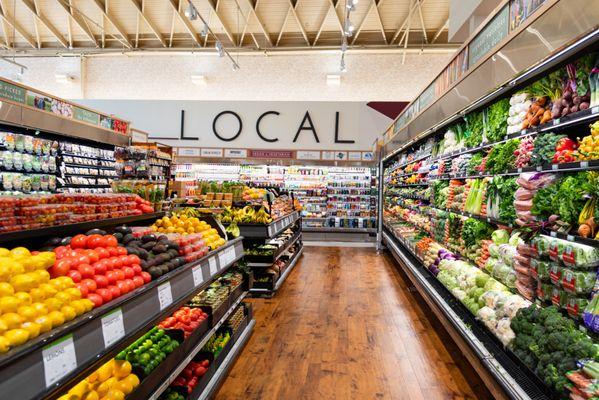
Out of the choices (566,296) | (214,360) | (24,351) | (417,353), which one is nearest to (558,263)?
(566,296)

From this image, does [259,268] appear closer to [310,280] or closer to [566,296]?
[310,280]

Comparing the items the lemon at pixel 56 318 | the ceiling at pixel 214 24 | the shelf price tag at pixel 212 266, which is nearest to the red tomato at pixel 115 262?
the lemon at pixel 56 318

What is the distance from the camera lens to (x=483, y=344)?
9.44 ft

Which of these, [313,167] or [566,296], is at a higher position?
[313,167]

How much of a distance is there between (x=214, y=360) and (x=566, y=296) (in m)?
2.27

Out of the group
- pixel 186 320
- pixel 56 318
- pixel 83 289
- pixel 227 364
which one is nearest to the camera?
pixel 56 318

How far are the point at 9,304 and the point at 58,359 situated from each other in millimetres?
238

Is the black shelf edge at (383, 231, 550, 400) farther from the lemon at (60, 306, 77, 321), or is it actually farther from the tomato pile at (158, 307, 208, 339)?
the lemon at (60, 306, 77, 321)

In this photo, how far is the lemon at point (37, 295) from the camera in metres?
1.48

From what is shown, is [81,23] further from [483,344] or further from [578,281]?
[578,281]

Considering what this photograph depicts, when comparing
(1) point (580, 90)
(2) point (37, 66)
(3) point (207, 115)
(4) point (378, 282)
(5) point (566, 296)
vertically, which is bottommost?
(4) point (378, 282)

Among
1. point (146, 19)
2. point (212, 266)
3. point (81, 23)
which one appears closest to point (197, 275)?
point (212, 266)

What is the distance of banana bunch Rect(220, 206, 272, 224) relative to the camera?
18.4ft

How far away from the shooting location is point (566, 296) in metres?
2.23
